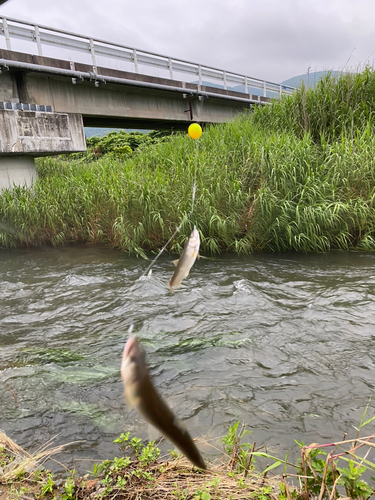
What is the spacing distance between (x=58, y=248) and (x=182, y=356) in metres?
5.87

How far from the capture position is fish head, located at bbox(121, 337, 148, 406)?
3.04ft

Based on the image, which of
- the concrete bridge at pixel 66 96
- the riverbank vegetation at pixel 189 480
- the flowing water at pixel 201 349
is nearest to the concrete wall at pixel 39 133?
the concrete bridge at pixel 66 96

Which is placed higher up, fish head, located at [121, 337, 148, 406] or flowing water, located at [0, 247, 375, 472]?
fish head, located at [121, 337, 148, 406]

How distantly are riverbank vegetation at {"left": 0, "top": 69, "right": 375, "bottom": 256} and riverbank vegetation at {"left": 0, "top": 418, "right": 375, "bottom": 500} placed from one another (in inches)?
193

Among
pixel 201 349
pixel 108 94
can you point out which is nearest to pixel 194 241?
pixel 201 349

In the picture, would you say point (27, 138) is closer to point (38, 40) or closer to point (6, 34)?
point (6, 34)

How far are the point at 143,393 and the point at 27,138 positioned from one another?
10548 mm

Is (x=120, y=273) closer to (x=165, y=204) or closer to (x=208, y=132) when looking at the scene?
(x=165, y=204)

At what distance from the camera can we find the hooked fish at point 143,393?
0.93 m

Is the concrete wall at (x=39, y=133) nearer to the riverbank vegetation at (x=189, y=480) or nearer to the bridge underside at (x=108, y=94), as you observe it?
the bridge underside at (x=108, y=94)

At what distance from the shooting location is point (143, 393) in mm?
947

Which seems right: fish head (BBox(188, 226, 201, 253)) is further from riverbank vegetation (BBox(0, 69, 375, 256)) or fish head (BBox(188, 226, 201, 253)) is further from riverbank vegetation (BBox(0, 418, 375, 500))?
riverbank vegetation (BBox(0, 69, 375, 256))

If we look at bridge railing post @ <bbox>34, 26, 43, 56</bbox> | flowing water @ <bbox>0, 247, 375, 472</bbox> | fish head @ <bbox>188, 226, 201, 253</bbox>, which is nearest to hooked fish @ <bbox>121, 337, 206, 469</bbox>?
flowing water @ <bbox>0, 247, 375, 472</bbox>

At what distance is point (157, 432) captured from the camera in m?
1.05
